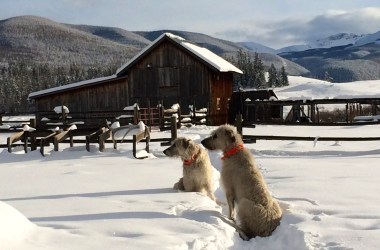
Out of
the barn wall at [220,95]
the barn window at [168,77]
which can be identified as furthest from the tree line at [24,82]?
the barn wall at [220,95]

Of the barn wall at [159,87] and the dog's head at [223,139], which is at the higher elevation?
the barn wall at [159,87]

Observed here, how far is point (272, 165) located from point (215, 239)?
21.8ft

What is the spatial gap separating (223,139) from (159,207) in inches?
54.6

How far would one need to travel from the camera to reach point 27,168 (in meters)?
11.3

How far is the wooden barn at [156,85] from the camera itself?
105 feet

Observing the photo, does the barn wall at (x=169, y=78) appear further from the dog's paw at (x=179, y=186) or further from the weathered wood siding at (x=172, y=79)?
the dog's paw at (x=179, y=186)

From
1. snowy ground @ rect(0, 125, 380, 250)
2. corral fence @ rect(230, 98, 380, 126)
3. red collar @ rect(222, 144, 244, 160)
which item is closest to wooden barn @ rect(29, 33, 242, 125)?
corral fence @ rect(230, 98, 380, 126)

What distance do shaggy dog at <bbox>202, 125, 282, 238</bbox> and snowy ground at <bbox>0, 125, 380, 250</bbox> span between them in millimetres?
184

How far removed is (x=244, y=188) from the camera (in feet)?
19.5

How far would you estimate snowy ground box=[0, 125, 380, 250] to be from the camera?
4816 mm

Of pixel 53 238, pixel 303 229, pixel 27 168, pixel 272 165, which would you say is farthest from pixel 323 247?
Result: pixel 27 168

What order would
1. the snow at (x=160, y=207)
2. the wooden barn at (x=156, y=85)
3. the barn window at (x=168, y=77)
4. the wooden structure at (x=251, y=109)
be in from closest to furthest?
the snow at (x=160, y=207), the wooden barn at (x=156, y=85), the barn window at (x=168, y=77), the wooden structure at (x=251, y=109)

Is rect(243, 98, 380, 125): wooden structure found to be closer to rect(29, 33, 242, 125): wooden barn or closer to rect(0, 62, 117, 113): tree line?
rect(29, 33, 242, 125): wooden barn

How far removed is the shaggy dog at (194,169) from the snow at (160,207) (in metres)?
0.23
